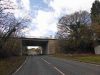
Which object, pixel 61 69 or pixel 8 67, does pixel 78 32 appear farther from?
pixel 61 69

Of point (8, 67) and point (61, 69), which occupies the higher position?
point (61, 69)

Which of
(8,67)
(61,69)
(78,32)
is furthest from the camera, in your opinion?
(78,32)

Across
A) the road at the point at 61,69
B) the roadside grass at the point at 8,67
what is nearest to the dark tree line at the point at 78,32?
the roadside grass at the point at 8,67

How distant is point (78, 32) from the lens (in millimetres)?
93438

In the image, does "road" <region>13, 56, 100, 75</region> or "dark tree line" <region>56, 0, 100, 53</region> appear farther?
"dark tree line" <region>56, 0, 100, 53</region>

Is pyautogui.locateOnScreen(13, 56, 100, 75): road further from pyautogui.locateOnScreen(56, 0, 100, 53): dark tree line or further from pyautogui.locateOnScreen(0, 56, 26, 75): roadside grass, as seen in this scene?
pyautogui.locateOnScreen(56, 0, 100, 53): dark tree line

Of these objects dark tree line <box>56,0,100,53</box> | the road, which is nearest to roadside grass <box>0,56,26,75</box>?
the road

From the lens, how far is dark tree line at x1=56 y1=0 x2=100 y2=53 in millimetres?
89688

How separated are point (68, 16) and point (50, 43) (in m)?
15.4

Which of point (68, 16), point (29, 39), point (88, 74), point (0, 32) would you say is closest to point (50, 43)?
point (29, 39)

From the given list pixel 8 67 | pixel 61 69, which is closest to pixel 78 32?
pixel 8 67

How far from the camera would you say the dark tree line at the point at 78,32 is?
89.7 m

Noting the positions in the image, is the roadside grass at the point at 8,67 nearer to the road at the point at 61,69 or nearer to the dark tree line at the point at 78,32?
the road at the point at 61,69

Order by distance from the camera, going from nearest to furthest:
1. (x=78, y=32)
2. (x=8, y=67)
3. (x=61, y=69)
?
1. (x=61, y=69)
2. (x=8, y=67)
3. (x=78, y=32)
